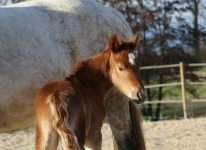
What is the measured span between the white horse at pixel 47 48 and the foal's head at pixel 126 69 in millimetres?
633

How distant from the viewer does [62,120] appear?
7.78 ft

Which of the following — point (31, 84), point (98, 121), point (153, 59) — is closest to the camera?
point (98, 121)

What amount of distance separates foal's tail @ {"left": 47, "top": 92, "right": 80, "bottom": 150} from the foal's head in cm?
65

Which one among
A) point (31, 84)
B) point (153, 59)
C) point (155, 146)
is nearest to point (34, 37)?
point (31, 84)

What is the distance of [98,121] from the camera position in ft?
9.42

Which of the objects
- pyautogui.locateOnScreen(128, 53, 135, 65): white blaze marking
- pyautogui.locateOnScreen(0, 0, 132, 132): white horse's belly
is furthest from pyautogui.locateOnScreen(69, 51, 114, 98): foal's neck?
pyautogui.locateOnScreen(0, 0, 132, 132): white horse's belly

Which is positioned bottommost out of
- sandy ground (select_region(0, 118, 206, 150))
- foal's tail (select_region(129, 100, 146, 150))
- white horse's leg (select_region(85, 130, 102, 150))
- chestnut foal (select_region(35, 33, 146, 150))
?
sandy ground (select_region(0, 118, 206, 150))

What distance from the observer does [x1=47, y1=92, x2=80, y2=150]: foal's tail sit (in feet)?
7.54

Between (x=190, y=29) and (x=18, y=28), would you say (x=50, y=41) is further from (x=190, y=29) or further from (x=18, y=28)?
(x=190, y=29)

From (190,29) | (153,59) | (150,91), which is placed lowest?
(150,91)

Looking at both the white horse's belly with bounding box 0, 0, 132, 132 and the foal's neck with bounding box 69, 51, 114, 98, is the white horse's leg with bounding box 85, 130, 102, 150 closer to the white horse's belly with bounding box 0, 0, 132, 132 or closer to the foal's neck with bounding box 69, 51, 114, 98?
the foal's neck with bounding box 69, 51, 114, 98

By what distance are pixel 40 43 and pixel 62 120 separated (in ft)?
4.27

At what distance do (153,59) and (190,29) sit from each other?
5.46 ft

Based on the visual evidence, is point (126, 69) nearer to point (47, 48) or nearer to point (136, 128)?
point (47, 48)
